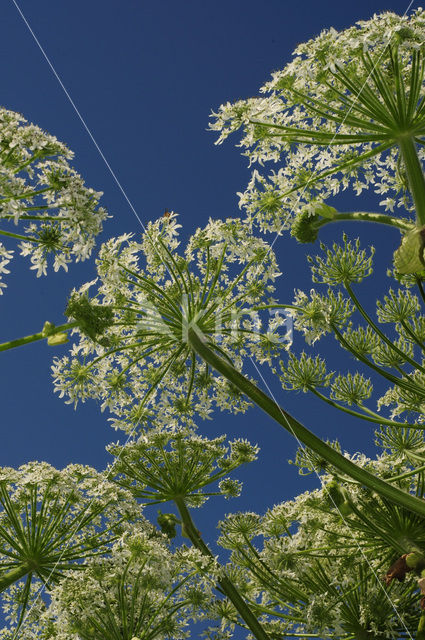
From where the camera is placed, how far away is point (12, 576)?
851cm

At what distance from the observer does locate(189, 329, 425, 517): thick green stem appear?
586 centimetres

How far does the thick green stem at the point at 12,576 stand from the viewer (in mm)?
8359

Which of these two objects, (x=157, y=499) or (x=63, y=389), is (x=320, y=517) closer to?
(x=157, y=499)

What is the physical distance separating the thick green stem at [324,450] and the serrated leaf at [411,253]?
1.97 m

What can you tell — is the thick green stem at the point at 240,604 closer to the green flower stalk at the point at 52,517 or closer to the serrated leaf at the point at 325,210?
the green flower stalk at the point at 52,517

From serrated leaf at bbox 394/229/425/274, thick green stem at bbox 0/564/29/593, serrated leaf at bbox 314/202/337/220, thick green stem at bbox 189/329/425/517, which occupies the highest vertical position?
serrated leaf at bbox 314/202/337/220

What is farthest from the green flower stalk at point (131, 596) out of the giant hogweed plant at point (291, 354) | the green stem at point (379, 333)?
the green stem at point (379, 333)

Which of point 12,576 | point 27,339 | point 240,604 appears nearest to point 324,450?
point 27,339

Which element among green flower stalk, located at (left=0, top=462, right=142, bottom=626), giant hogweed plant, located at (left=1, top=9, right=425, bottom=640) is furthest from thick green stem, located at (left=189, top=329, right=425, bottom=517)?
green flower stalk, located at (left=0, top=462, right=142, bottom=626)

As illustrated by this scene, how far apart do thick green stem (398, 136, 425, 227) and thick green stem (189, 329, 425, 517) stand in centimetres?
264

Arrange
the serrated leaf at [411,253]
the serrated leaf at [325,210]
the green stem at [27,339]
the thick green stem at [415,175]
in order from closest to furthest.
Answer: the green stem at [27,339], the serrated leaf at [411,253], the thick green stem at [415,175], the serrated leaf at [325,210]

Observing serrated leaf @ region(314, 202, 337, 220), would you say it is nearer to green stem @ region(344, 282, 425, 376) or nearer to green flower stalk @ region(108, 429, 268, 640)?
green stem @ region(344, 282, 425, 376)

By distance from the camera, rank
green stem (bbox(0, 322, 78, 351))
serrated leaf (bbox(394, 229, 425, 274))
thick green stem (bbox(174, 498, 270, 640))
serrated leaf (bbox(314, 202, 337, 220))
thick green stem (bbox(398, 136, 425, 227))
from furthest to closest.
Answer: thick green stem (bbox(174, 498, 270, 640)), serrated leaf (bbox(314, 202, 337, 220)), thick green stem (bbox(398, 136, 425, 227)), serrated leaf (bbox(394, 229, 425, 274)), green stem (bbox(0, 322, 78, 351))

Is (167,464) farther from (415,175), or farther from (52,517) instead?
(415,175)
